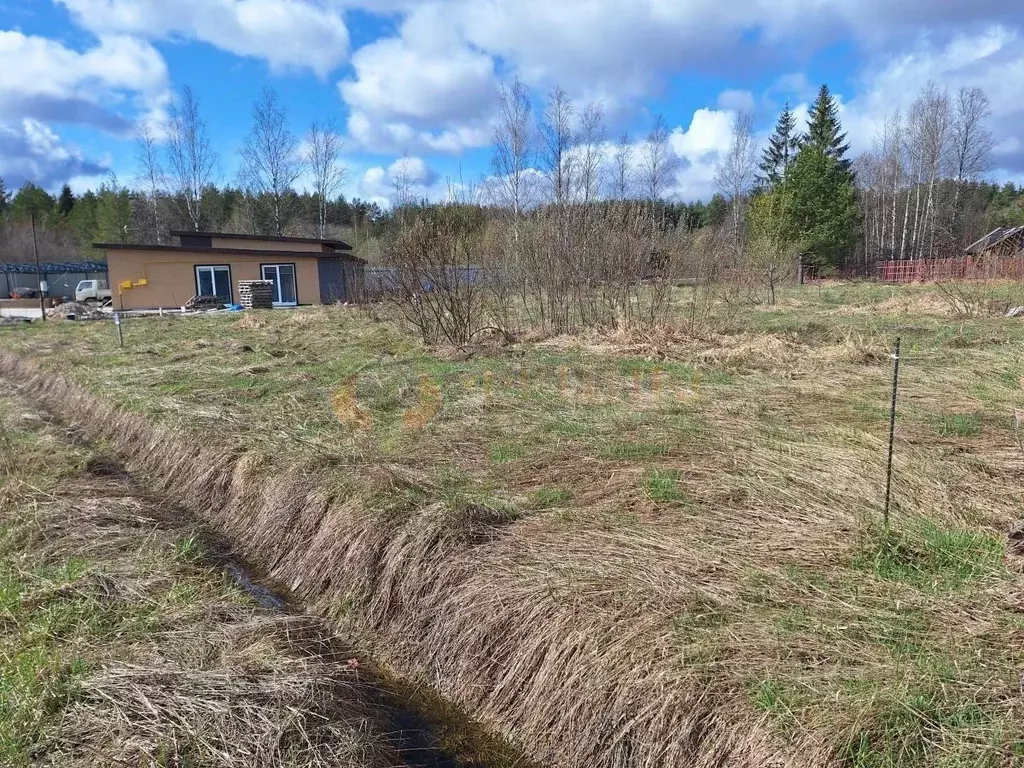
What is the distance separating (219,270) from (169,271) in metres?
1.91

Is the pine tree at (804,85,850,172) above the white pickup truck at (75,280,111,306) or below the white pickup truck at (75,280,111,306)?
above

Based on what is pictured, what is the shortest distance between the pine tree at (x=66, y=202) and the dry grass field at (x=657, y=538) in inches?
2726

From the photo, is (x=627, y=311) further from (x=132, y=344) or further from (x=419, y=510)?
(x=132, y=344)

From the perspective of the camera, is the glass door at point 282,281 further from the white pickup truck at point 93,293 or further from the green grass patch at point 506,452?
the green grass patch at point 506,452

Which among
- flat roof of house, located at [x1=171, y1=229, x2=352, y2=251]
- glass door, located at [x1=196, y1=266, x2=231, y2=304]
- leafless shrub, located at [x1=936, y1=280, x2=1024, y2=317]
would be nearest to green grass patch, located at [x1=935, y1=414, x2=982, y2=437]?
leafless shrub, located at [x1=936, y1=280, x2=1024, y2=317]

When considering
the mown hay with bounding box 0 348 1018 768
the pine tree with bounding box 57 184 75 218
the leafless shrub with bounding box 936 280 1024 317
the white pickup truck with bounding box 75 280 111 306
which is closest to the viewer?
the mown hay with bounding box 0 348 1018 768

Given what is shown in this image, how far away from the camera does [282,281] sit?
2853 centimetres

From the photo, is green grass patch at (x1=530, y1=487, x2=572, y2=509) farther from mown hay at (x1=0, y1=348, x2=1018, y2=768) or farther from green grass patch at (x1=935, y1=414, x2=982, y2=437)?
green grass patch at (x1=935, y1=414, x2=982, y2=437)

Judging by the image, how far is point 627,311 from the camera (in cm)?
1258

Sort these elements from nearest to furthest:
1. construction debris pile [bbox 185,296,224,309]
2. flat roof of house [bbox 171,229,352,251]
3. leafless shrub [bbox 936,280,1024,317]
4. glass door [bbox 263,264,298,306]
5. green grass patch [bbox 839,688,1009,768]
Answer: green grass patch [bbox 839,688,1009,768]
leafless shrub [bbox 936,280,1024,317]
construction debris pile [bbox 185,296,224,309]
flat roof of house [bbox 171,229,352,251]
glass door [bbox 263,264,298,306]

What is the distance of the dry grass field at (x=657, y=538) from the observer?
2.52 meters

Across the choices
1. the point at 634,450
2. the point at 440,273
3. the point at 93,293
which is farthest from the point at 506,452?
the point at 93,293

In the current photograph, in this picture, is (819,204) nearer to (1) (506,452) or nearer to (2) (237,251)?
(2) (237,251)

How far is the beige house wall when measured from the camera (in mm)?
27031
